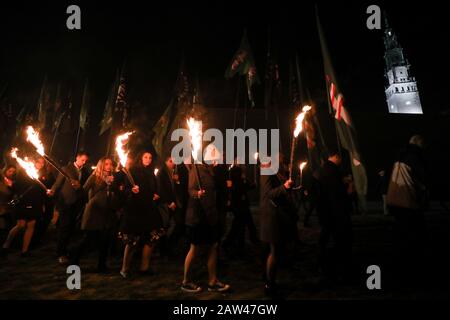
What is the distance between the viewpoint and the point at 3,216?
7.85 m

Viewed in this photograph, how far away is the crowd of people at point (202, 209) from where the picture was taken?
469cm

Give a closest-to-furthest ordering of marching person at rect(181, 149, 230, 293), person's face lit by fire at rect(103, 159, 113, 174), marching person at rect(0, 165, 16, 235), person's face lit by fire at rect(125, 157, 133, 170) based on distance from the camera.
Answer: marching person at rect(181, 149, 230, 293) → person's face lit by fire at rect(125, 157, 133, 170) → person's face lit by fire at rect(103, 159, 113, 174) → marching person at rect(0, 165, 16, 235)

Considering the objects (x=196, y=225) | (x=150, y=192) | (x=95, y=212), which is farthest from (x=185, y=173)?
(x=196, y=225)

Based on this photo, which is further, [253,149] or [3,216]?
[253,149]

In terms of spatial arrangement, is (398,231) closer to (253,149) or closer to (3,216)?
(3,216)

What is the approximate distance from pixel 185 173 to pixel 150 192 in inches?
65.3

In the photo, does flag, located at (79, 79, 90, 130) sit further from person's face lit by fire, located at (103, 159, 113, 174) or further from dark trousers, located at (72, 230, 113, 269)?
dark trousers, located at (72, 230, 113, 269)

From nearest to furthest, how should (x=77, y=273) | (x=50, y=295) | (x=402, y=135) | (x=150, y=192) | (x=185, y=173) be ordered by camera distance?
1. (x=50, y=295)
2. (x=77, y=273)
3. (x=150, y=192)
4. (x=185, y=173)
5. (x=402, y=135)

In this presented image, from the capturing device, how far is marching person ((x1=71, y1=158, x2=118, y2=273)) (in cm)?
580

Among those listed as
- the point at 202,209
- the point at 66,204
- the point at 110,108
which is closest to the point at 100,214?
the point at 66,204

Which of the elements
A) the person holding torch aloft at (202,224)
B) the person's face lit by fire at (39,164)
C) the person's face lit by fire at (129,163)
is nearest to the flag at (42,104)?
the person's face lit by fire at (39,164)

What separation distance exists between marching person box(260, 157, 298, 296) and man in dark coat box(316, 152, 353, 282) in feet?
3.00

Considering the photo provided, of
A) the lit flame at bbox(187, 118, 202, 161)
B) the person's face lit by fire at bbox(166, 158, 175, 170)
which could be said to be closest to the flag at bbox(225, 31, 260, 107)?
the person's face lit by fire at bbox(166, 158, 175, 170)

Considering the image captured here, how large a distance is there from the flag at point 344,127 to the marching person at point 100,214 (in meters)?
4.22
